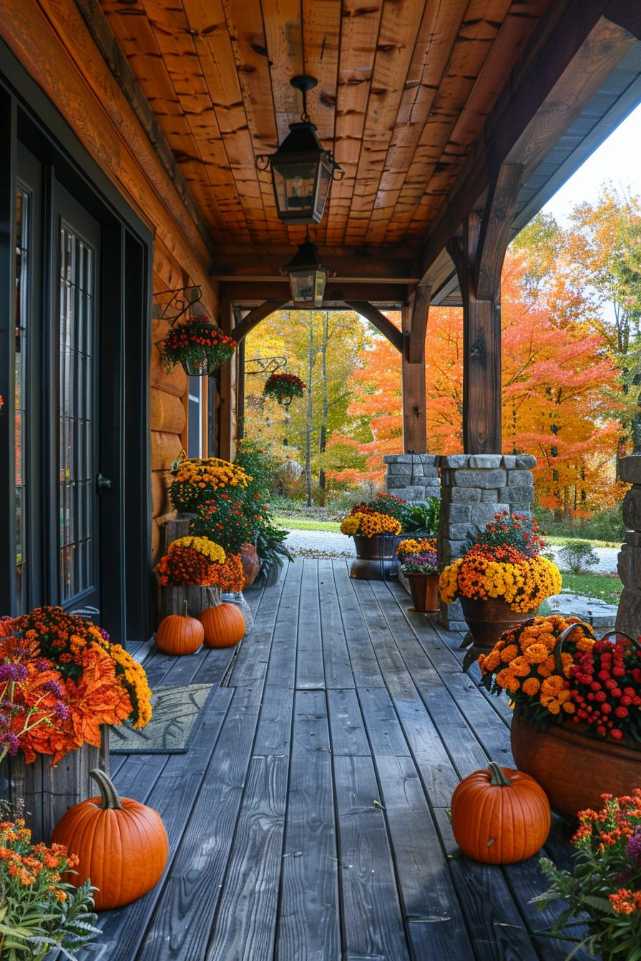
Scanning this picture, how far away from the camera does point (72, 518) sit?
3332mm

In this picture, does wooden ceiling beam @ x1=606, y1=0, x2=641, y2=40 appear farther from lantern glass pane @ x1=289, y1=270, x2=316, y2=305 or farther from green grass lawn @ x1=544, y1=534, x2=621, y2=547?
green grass lawn @ x1=544, y1=534, x2=621, y2=547

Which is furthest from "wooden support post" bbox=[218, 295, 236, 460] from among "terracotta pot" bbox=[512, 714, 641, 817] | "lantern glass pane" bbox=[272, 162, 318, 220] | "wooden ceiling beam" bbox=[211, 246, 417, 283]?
"terracotta pot" bbox=[512, 714, 641, 817]

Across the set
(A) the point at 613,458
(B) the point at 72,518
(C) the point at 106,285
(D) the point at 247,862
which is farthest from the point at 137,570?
(A) the point at 613,458

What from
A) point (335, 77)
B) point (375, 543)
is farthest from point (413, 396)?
point (335, 77)

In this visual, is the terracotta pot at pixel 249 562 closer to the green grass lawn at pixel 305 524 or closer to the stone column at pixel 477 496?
the stone column at pixel 477 496

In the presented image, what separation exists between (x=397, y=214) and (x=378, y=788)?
15.0ft

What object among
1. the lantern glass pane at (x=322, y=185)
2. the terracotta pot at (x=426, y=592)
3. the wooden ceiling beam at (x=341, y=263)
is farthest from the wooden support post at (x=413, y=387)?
the lantern glass pane at (x=322, y=185)

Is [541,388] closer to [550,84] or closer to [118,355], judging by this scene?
[550,84]

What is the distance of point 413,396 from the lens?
24.8 feet

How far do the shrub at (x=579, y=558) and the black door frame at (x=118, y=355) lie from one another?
19.1 ft

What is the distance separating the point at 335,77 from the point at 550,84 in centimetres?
104

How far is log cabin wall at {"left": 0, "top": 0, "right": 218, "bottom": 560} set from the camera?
240 centimetres

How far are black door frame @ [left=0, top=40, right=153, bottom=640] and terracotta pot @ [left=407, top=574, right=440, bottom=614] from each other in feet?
6.25

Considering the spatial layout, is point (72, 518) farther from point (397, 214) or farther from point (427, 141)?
point (397, 214)
